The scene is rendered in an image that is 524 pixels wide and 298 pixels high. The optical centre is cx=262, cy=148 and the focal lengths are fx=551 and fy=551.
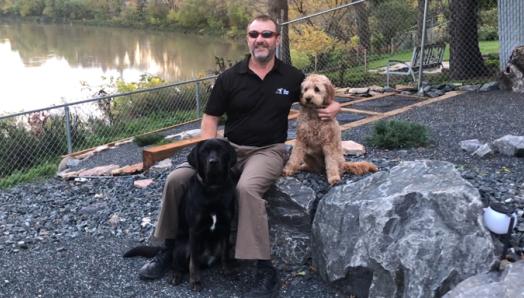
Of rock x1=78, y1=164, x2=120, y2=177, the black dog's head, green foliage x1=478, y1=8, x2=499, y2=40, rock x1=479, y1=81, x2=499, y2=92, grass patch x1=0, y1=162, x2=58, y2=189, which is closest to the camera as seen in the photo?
the black dog's head

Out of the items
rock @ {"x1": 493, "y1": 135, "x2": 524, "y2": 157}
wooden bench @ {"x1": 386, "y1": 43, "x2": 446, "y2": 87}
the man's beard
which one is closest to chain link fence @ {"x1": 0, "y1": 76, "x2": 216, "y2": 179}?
wooden bench @ {"x1": 386, "y1": 43, "x2": 446, "y2": 87}

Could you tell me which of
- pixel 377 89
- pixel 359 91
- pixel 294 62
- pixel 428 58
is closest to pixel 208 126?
pixel 359 91

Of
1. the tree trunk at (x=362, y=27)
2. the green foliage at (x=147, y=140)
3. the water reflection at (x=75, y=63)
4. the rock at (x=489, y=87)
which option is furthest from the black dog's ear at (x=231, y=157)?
the tree trunk at (x=362, y=27)

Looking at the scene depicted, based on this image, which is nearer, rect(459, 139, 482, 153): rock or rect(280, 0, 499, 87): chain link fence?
rect(459, 139, 482, 153): rock

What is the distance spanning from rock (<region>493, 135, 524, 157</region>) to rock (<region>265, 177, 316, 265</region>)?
2.88 m

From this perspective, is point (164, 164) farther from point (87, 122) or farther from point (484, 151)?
point (87, 122)

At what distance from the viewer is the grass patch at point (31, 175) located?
8.35 m

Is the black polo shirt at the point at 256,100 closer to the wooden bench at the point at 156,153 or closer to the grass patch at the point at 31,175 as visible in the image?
the wooden bench at the point at 156,153

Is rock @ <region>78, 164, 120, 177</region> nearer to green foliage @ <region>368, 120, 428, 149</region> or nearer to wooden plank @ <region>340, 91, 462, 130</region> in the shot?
wooden plank @ <region>340, 91, 462, 130</region>

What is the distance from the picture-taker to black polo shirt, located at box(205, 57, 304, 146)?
4391mm

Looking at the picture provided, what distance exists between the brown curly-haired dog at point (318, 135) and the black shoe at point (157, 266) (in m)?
1.15

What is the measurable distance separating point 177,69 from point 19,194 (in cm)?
1733

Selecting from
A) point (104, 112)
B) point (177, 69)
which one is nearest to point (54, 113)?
point (104, 112)

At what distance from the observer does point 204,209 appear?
390 cm
